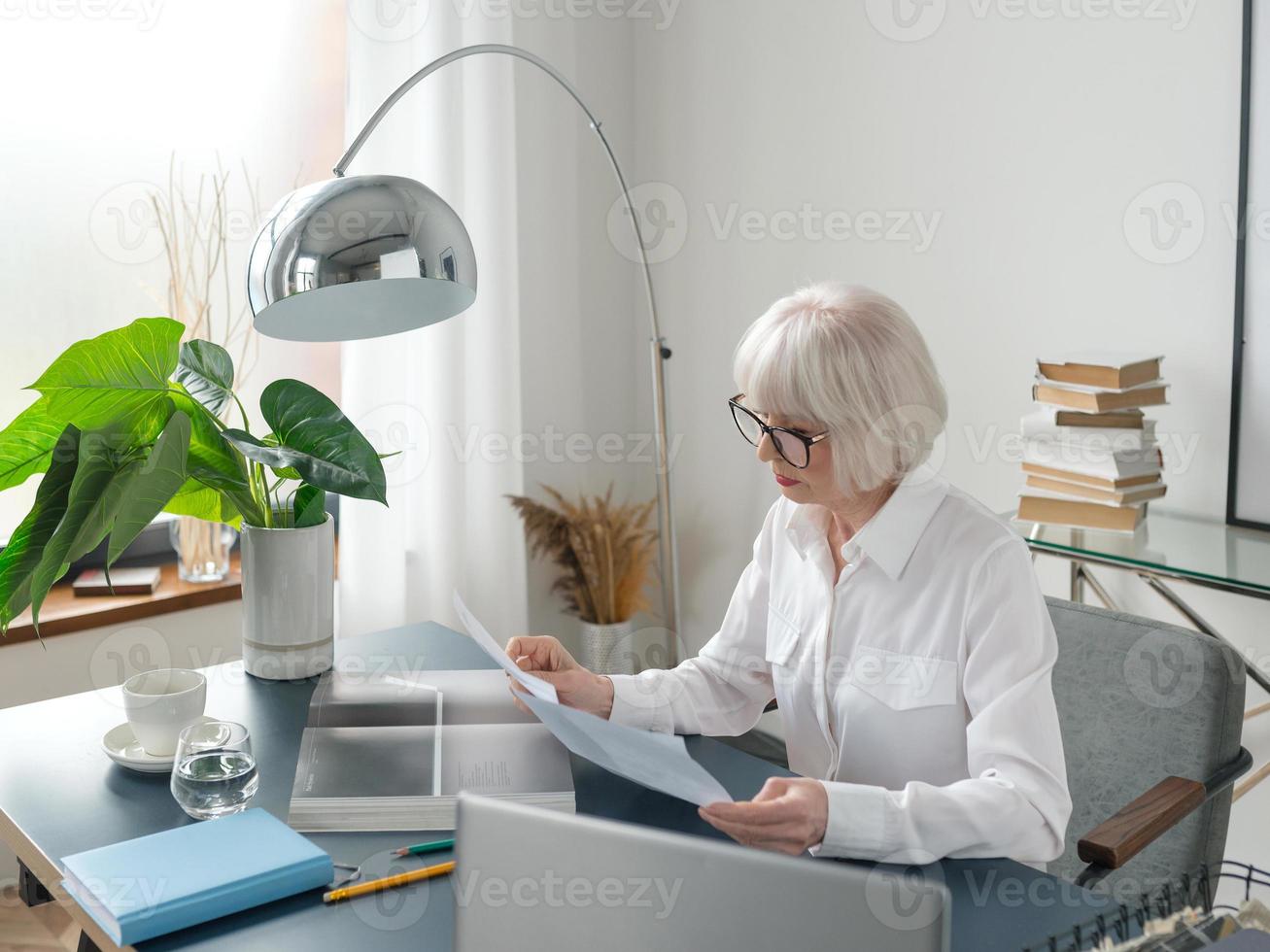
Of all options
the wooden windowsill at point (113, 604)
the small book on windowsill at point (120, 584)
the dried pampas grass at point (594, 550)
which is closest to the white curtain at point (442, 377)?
the dried pampas grass at point (594, 550)

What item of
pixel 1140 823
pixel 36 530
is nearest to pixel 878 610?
pixel 1140 823

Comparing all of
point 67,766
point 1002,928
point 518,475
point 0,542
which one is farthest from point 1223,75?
point 0,542

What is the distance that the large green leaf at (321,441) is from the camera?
1.56m

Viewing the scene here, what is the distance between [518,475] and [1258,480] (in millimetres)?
1715

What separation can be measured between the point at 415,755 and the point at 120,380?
62 centimetres

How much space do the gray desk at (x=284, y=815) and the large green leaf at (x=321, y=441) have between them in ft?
1.02

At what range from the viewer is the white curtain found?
2773 mm

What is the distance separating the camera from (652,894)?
2.67 ft

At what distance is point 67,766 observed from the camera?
1.42m

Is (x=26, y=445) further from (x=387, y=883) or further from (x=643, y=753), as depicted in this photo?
(x=643, y=753)

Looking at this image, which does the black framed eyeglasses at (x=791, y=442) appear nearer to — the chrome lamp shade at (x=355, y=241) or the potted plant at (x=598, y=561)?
the chrome lamp shade at (x=355, y=241)

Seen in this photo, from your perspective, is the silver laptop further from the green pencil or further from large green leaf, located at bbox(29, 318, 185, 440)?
large green leaf, located at bbox(29, 318, 185, 440)

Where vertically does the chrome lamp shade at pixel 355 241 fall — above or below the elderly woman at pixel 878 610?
above

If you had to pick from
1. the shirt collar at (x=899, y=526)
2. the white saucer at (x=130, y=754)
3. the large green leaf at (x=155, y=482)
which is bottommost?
the white saucer at (x=130, y=754)
